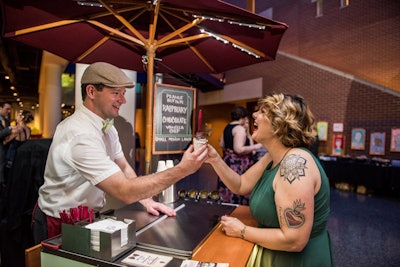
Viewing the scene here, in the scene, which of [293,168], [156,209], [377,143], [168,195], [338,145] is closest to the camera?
[293,168]

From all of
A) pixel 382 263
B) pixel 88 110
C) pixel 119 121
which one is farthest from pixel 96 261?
pixel 382 263

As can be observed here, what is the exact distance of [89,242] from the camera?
3.65ft

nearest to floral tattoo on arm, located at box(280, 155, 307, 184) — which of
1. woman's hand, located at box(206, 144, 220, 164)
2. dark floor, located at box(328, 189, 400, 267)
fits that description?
woman's hand, located at box(206, 144, 220, 164)

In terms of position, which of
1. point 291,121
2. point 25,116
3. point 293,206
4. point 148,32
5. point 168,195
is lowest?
point 168,195

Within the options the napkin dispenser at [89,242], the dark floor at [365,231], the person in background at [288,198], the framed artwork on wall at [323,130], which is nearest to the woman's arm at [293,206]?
the person in background at [288,198]

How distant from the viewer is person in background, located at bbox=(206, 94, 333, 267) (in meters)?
1.29

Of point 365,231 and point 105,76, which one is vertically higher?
point 105,76

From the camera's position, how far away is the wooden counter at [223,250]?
1181mm

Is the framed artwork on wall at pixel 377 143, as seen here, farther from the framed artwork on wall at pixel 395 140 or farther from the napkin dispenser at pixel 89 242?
the napkin dispenser at pixel 89 242

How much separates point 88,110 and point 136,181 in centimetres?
59

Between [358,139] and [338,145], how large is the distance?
648mm

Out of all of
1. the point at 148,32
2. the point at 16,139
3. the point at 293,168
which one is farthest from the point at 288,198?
the point at 16,139

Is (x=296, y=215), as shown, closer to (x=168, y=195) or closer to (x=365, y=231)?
(x=168, y=195)

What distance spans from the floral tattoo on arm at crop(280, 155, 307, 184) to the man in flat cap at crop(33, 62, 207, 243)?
0.41 metres
